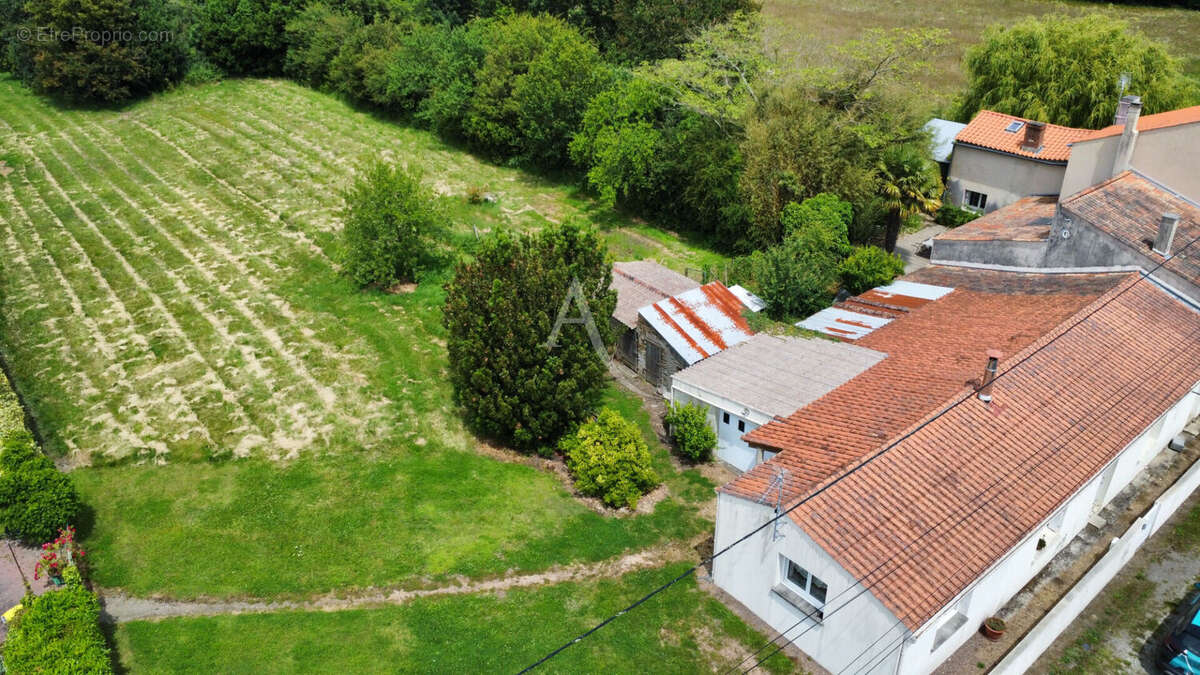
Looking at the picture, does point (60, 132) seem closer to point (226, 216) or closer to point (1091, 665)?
point (226, 216)

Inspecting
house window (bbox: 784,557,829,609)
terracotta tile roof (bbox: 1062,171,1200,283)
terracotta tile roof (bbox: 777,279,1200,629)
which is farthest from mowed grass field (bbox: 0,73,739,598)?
terracotta tile roof (bbox: 1062,171,1200,283)

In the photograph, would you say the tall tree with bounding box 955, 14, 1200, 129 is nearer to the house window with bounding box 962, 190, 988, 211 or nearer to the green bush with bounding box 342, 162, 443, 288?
the house window with bounding box 962, 190, 988, 211

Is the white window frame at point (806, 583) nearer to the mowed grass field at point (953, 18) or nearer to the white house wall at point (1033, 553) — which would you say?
the white house wall at point (1033, 553)

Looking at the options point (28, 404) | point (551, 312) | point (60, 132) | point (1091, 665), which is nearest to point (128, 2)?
point (60, 132)

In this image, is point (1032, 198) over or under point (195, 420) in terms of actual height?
over

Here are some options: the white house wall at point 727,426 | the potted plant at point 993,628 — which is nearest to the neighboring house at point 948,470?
the potted plant at point 993,628

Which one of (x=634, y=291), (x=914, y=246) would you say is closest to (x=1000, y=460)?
(x=634, y=291)
